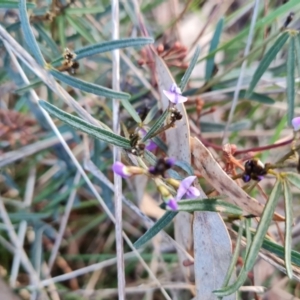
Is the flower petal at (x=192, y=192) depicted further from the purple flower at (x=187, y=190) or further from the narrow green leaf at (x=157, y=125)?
the narrow green leaf at (x=157, y=125)

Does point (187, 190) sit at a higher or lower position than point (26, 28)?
lower

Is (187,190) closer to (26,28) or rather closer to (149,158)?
(149,158)

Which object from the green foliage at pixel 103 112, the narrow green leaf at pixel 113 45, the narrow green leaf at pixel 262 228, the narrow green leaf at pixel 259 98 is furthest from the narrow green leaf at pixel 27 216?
the narrow green leaf at pixel 262 228

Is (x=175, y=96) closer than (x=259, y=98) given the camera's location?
Yes

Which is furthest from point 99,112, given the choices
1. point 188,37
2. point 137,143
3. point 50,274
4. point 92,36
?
point 188,37

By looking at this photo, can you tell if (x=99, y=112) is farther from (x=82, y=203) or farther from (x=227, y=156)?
(x=227, y=156)

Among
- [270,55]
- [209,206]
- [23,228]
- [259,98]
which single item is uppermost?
[270,55]

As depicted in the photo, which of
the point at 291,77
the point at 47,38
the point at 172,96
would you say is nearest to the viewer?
the point at 172,96

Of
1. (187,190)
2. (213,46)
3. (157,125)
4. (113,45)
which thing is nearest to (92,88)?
(113,45)
